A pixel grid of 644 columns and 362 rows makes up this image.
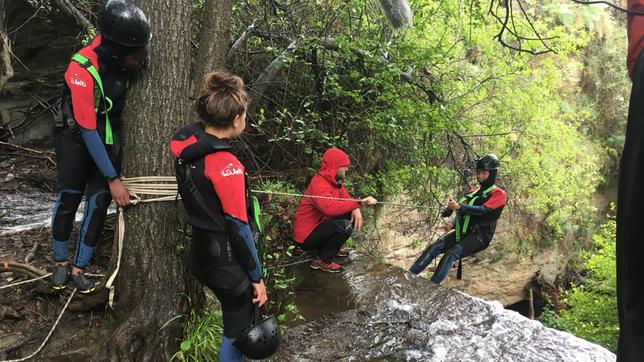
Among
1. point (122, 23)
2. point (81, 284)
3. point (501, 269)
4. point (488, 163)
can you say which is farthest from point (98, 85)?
point (501, 269)

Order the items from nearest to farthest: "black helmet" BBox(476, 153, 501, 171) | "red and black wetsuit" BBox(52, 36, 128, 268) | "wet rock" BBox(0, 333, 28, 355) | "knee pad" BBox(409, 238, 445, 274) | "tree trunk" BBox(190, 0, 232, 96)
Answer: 1. "red and black wetsuit" BBox(52, 36, 128, 268)
2. "wet rock" BBox(0, 333, 28, 355)
3. "tree trunk" BBox(190, 0, 232, 96)
4. "black helmet" BBox(476, 153, 501, 171)
5. "knee pad" BBox(409, 238, 445, 274)

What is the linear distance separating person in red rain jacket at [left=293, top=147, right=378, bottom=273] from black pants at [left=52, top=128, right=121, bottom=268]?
7.91ft

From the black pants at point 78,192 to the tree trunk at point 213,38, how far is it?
111cm

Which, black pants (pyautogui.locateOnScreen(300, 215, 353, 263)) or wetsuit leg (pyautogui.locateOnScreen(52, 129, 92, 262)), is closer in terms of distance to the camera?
wetsuit leg (pyautogui.locateOnScreen(52, 129, 92, 262))

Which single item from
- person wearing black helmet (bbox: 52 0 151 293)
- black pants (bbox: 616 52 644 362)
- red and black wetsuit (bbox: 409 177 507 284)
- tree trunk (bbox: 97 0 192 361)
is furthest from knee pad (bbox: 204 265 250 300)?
red and black wetsuit (bbox: 409 177 507 284)

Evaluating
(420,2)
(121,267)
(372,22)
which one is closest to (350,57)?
(372,22)

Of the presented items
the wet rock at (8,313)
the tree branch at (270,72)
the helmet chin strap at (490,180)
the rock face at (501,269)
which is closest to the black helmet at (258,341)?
the wet rock at (8,313)

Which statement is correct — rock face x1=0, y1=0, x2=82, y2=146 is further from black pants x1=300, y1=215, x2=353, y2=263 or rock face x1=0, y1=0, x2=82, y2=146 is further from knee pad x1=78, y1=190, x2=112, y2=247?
black pants x1=300, y1=215, x2=353, y2=263

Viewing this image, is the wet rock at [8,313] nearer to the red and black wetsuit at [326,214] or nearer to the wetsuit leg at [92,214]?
the wetsuit leg at [92,214]

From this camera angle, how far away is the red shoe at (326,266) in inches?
211

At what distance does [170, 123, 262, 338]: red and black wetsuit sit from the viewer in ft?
7.68

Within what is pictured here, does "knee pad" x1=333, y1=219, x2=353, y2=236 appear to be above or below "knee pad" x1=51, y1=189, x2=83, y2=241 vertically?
below

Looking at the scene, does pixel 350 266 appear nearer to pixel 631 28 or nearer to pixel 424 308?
pixel 424 308

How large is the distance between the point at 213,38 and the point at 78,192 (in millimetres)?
1818
